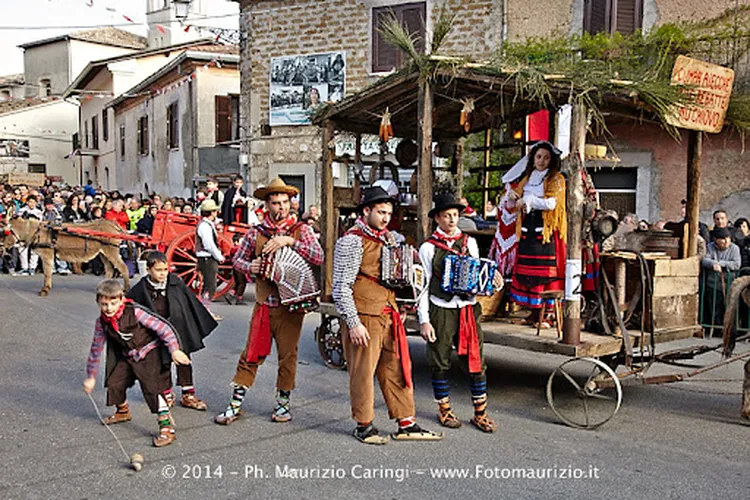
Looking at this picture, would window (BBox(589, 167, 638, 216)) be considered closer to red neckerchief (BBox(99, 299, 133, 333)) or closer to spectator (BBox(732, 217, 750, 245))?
spectator (BBox(732, 217, 750, 245))

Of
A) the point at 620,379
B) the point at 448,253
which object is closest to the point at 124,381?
the point at 448,253

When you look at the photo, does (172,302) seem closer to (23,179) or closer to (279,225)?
(279,225)

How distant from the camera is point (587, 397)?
6.72m

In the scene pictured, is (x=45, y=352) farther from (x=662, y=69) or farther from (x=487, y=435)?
(x=662, y=69)

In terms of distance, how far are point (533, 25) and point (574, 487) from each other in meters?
13.2

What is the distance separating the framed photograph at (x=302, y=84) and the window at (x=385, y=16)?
870mm

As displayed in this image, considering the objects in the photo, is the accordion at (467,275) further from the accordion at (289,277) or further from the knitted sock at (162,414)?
the knitted sock at (162,414)

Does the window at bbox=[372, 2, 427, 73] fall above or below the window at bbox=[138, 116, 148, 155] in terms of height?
above

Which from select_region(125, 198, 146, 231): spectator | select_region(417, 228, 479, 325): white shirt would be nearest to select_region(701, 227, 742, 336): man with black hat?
select_region(417, 228, 479, 325): white shirt

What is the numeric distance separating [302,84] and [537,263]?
1348 cm

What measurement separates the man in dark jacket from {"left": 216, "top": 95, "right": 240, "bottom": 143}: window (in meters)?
19.9

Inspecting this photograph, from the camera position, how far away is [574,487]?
4.77m

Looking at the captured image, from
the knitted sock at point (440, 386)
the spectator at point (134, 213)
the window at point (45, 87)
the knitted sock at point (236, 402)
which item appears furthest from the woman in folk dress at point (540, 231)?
the window at point (45, 87)

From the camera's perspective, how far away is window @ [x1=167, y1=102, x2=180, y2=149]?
27672 mm
